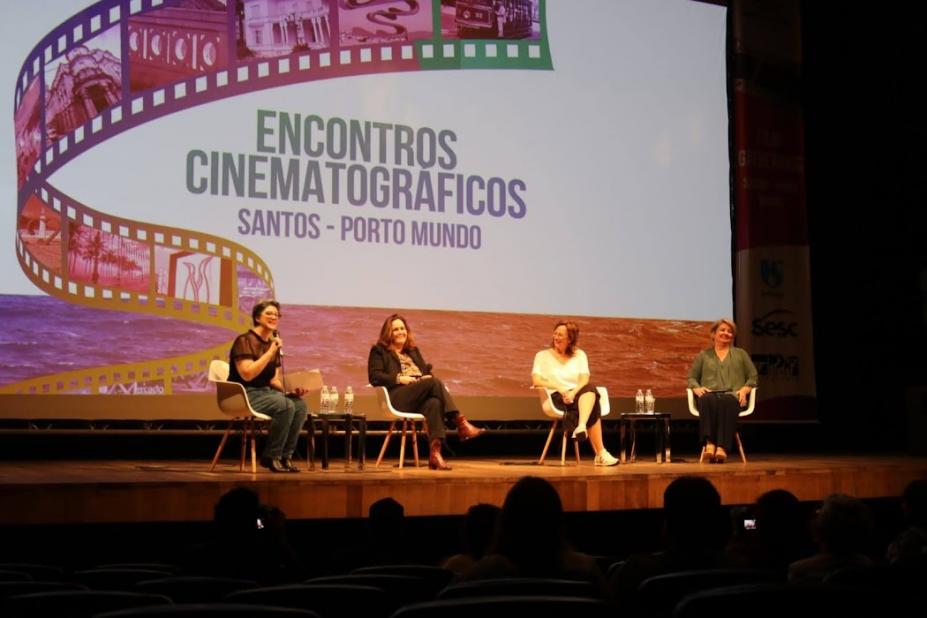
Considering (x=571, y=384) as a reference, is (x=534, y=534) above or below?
below

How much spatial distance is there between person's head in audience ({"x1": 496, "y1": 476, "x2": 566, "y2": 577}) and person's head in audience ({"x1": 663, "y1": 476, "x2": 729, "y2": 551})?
275mm

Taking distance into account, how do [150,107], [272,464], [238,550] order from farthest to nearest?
[150,107] < [272,464] < [238,550]

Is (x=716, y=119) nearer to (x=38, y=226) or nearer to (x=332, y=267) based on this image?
(x=332, y=267)

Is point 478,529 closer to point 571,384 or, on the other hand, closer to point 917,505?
point 917,505

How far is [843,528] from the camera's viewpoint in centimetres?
279

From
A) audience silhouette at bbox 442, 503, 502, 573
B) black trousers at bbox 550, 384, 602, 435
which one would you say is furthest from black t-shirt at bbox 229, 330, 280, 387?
audience silhouette at bbox 442, 503, 502, 573

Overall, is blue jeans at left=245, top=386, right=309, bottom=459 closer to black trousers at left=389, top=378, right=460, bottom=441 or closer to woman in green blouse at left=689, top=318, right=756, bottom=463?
black trousers at left=389, top=378, right=460, bottom=441

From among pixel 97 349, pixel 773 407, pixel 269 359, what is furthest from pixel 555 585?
pixel 773 407

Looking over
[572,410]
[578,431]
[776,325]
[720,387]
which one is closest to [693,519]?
[578,431]

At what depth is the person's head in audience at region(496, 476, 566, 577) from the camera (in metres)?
2.52

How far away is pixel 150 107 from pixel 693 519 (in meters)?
5.07

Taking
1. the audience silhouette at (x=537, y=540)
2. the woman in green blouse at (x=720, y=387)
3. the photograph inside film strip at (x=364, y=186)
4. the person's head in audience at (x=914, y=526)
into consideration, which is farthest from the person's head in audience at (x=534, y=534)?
the woman in green blouse at (x=720, y=387)

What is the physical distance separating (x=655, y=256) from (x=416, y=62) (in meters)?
2.36

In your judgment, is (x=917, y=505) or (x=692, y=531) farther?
(x=917, y=505)
